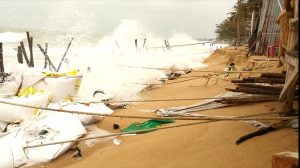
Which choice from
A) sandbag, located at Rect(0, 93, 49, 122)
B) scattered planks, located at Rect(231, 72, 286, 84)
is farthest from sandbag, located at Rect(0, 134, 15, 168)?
scattered planks, located at Rect(231, 72, 286, 84)

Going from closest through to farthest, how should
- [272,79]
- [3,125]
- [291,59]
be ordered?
[291,59]
[272,79]
[3,125]

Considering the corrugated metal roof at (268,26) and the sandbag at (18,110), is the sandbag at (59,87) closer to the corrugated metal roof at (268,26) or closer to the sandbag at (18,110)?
the sandbag at (18,110)

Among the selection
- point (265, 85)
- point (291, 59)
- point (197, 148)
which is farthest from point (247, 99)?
point (291, 59)

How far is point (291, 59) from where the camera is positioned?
111 inches

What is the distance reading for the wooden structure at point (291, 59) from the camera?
2.68m

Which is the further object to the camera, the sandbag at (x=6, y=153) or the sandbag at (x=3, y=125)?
the sandbag at (x=3, y=125)

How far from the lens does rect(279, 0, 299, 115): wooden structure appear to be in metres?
2.68

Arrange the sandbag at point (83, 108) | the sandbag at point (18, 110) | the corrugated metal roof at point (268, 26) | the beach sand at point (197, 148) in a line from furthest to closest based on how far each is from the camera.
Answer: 1. the corrugated metal roof at point (268, 26)
2. the sandbag at point (83, 108)
3. the sandbag at point (18, 110)
4. the beach sand at point (197, 148)

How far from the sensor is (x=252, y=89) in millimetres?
5547

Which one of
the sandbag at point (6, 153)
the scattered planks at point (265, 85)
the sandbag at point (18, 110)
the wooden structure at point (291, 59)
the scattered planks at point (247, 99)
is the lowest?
the sandbag at point (6, 153)

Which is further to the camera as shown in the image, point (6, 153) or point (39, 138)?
point (39, 138)

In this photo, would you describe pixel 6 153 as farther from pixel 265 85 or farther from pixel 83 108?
pixel 265 85

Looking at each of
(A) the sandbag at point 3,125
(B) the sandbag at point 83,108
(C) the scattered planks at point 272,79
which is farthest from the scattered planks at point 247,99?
(A) the sandbag at point 3,125

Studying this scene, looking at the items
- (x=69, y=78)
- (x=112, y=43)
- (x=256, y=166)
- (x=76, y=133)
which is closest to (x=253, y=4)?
(x=69, y=78)
